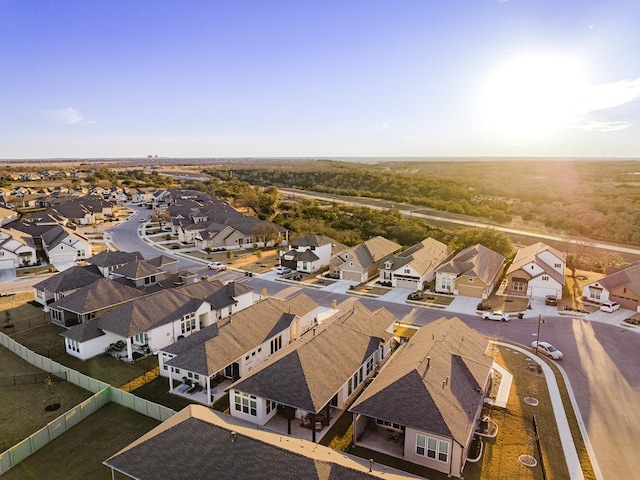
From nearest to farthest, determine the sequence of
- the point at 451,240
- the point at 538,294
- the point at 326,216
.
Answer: the point at 538,294 → the point at 451,240 → the point at 326,216

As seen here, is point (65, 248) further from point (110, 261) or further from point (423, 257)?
point (423, 257)

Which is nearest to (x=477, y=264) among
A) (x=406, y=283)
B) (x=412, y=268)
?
(x=412, y=268)

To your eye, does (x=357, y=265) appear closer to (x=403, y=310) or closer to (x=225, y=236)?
(x=403, y=310)

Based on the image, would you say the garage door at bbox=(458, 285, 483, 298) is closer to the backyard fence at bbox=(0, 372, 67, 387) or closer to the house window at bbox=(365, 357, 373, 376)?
the house window at bbox=(365, 357, 373, 376)

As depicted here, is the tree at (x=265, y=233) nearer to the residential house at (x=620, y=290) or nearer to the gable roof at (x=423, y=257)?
the gable roof at (x=423, y=257)

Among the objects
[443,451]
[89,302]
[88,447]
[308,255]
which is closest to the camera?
[443,451]

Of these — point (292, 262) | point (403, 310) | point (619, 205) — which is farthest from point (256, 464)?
point (619, 205)

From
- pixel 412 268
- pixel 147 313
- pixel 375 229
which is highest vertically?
pixel 147 313

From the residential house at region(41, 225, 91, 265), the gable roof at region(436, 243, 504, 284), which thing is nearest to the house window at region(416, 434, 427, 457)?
the gable roof at region(436, 243, 504, 284)

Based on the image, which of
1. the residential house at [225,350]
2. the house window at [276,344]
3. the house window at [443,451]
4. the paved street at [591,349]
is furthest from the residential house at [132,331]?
the house window at [443,451]
